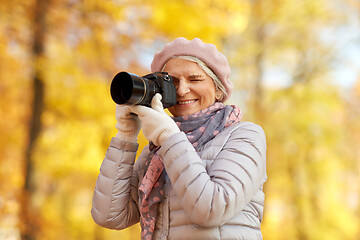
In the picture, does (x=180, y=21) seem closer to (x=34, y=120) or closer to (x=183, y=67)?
(x=34, y=120)

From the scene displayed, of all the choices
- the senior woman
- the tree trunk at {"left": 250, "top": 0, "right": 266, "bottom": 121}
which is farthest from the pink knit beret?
the tree trunk at {"left": 250, "top": 0, "right": 266, "bottom": 121}

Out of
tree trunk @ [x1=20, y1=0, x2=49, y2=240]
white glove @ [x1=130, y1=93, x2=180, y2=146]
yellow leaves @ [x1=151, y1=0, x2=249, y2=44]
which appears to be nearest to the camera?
white glove @ [x1=130, y1=93, x2=180, y2=146]

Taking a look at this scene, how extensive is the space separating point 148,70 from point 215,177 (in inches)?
138

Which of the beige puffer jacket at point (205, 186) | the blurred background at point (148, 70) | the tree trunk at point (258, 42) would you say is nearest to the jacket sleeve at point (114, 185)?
the beige puffer jacket at point (205, 186)

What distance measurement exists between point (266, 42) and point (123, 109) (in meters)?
5.64

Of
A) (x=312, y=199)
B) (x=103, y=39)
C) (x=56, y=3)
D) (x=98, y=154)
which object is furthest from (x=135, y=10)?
→ (x=312, y=199)

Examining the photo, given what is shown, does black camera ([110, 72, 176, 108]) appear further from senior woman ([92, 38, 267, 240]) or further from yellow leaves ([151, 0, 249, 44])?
yellow leaves ([151, 0, 249, 44])

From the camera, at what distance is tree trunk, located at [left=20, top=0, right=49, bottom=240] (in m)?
4.40

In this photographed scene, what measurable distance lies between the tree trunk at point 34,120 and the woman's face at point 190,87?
342 cm

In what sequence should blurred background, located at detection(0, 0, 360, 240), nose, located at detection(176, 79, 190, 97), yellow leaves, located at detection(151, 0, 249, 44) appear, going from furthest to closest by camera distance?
blurred background, located at detection(0, 0, 360, 240), yellow leaves, located at detection(151, 0, 249, 44), nose, located at detection(176, 79, 190, 97)

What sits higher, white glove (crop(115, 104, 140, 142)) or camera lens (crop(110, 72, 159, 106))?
camera lens (crop(110, 72, 159, 106))

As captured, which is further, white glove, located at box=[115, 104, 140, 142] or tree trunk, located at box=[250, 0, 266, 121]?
tree trunk, located at box=[250, 0, 266, 121]

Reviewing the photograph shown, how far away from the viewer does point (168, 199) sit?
3.79ft

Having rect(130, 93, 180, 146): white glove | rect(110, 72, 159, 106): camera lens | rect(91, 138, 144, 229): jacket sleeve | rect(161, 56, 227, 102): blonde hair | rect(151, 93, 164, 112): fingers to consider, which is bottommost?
rect(91, 138, 144, 229): jacket sleeve
